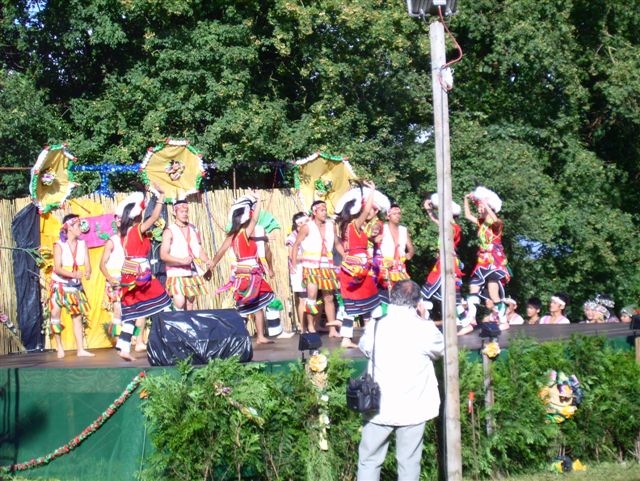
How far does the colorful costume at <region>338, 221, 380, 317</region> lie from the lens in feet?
38.2

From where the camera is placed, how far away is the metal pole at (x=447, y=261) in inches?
298

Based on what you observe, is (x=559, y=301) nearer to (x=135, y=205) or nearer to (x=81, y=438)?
(x=135, y=205)

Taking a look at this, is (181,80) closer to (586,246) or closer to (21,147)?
Answer: (21,147)

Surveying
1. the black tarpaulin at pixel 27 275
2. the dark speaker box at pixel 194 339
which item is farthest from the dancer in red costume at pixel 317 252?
the dark speaker box at pixel 194 339

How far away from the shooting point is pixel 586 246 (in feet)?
50.3

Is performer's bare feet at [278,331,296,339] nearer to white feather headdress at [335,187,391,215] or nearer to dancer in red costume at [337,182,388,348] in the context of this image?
dancer in red costume at [337,182,388,348]

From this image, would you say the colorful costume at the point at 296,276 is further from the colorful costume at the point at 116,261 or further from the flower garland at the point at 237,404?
the flower garland at the point at 237,404

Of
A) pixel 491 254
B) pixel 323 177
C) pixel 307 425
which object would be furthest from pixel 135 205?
pixel 491 254

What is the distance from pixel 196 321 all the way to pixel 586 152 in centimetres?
918

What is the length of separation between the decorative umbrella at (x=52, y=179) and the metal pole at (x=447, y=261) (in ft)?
20.3

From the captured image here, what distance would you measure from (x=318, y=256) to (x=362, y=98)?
Result: 3.70 meters

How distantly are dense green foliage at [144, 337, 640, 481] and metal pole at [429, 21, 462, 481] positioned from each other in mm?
628

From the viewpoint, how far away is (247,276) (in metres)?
11.9

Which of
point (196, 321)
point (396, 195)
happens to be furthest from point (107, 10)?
point (196, 321)
